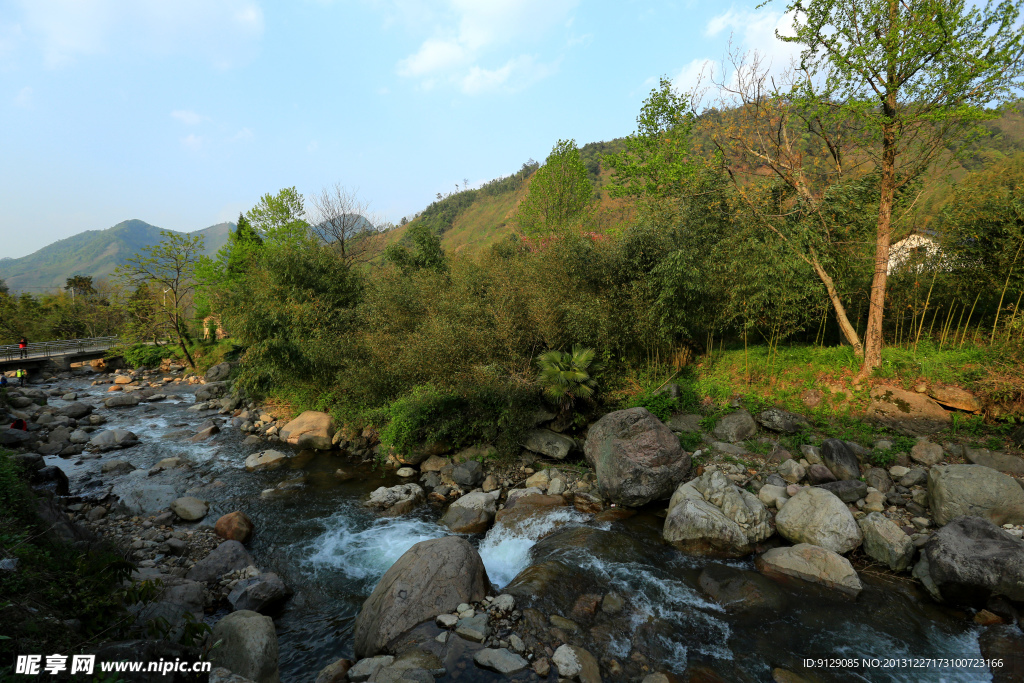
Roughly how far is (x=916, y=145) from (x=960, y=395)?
251 inches

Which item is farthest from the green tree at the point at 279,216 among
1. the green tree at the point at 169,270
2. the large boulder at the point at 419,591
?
the large boulder at the point at 419,591

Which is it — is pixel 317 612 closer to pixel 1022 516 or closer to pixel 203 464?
pixel 203 464

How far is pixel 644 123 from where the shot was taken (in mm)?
22203

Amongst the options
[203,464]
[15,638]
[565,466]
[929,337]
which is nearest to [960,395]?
[929,337]

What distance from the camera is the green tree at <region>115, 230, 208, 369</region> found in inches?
1091

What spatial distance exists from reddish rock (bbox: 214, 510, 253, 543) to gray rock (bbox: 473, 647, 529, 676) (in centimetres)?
606

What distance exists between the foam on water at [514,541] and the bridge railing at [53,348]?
3728cm

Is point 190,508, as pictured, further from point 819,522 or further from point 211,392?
point 211,392

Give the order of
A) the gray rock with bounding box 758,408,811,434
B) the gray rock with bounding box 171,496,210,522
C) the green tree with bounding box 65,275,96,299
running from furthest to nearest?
1. the green tree with bounding box 65,275,96,299
2. the gray rock with bounding box 758,408,811,434
3. the gray rock with bounding box 171,496,210,522

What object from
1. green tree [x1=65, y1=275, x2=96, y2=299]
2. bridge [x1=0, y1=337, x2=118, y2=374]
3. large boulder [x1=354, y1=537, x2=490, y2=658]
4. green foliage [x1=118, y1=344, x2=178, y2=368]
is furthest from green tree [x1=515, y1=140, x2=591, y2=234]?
green tree [x1=65, y1=275, x2=96, y2=299]

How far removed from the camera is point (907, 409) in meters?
10.5

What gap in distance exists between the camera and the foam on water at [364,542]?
8445 millimetres

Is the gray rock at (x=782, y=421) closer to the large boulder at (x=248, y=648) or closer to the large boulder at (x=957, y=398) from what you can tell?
the large boulder at (x=957, y=398)

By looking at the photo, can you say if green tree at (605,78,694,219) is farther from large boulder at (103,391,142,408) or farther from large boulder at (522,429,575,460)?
large boulder at (103,391,142,408)
